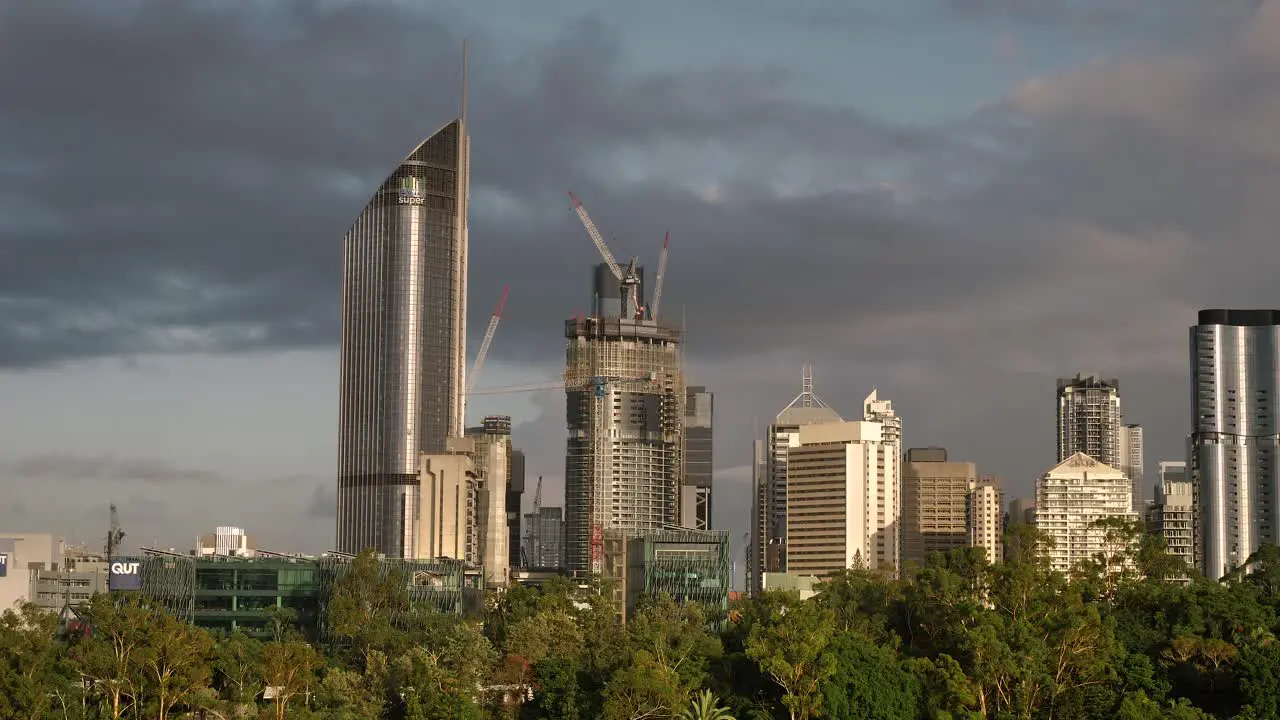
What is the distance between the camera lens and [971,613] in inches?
5881

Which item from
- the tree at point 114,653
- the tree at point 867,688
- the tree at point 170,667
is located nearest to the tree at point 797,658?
the tree at point 867,688

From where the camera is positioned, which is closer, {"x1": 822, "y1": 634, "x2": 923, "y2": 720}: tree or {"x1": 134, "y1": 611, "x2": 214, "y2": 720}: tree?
{"x1": 822, "y1": 634, "x2": 923, "y2": 720}: tree

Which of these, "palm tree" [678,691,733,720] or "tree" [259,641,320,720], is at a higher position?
"tree" [259,641,320,720]

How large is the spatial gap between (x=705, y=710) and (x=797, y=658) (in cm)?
893

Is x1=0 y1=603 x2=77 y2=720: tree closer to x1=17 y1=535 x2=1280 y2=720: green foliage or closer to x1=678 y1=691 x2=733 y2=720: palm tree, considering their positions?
x1=17 y1=535 x2=1280 y2=720: green foliage

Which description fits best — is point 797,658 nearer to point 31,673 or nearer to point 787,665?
point 787,665

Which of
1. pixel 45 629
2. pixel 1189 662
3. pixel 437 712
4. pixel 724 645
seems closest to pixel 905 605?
pixel 724 645

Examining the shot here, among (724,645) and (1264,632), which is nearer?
(1264,632)

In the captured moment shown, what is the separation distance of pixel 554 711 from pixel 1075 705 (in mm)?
43231

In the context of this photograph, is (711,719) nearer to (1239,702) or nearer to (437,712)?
(437,712)

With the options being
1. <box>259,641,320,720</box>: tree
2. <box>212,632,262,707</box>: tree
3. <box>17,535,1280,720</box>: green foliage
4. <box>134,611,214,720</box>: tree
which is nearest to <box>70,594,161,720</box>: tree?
<box>17,535,1280,720</box>: green foliage

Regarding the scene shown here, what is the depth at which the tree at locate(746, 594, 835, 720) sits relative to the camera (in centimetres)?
13950

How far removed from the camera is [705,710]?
469 ft

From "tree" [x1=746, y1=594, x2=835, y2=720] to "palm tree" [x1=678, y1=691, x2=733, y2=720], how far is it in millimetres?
4946
